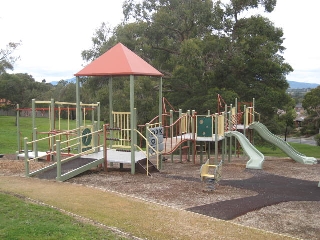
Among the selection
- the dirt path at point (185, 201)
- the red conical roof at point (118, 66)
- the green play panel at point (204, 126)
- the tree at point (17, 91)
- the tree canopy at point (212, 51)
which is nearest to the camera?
the dirt path at point (185, 201)

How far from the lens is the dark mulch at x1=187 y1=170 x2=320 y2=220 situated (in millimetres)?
8727

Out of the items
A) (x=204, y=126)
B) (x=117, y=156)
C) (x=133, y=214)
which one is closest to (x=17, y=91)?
(x=204, y=126)

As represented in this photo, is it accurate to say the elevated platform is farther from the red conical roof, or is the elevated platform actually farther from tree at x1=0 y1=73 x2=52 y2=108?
tree at x1=0 y1=73 x2=52 y2=108

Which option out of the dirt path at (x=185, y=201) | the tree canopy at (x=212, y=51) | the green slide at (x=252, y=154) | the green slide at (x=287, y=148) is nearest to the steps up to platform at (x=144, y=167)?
the dirt path at (x=185, y=201)

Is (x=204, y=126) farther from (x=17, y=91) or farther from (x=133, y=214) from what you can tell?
(x=17, y=91)

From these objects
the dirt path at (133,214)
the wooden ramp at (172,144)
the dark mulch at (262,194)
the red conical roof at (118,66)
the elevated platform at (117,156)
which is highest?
the red conical roof at (118,66)

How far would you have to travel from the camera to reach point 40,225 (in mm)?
6789

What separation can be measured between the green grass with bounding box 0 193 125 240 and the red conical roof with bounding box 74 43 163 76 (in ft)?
20.2

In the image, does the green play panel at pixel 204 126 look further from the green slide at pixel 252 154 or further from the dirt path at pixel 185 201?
the dirt path at pixel 185 201

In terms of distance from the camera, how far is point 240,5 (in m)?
29.1

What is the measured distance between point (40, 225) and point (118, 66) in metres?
7.48

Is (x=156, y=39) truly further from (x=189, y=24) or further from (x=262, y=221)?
(x=262, y=221)

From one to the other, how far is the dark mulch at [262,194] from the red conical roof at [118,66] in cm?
461

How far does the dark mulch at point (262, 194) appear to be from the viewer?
8727 millimetres
